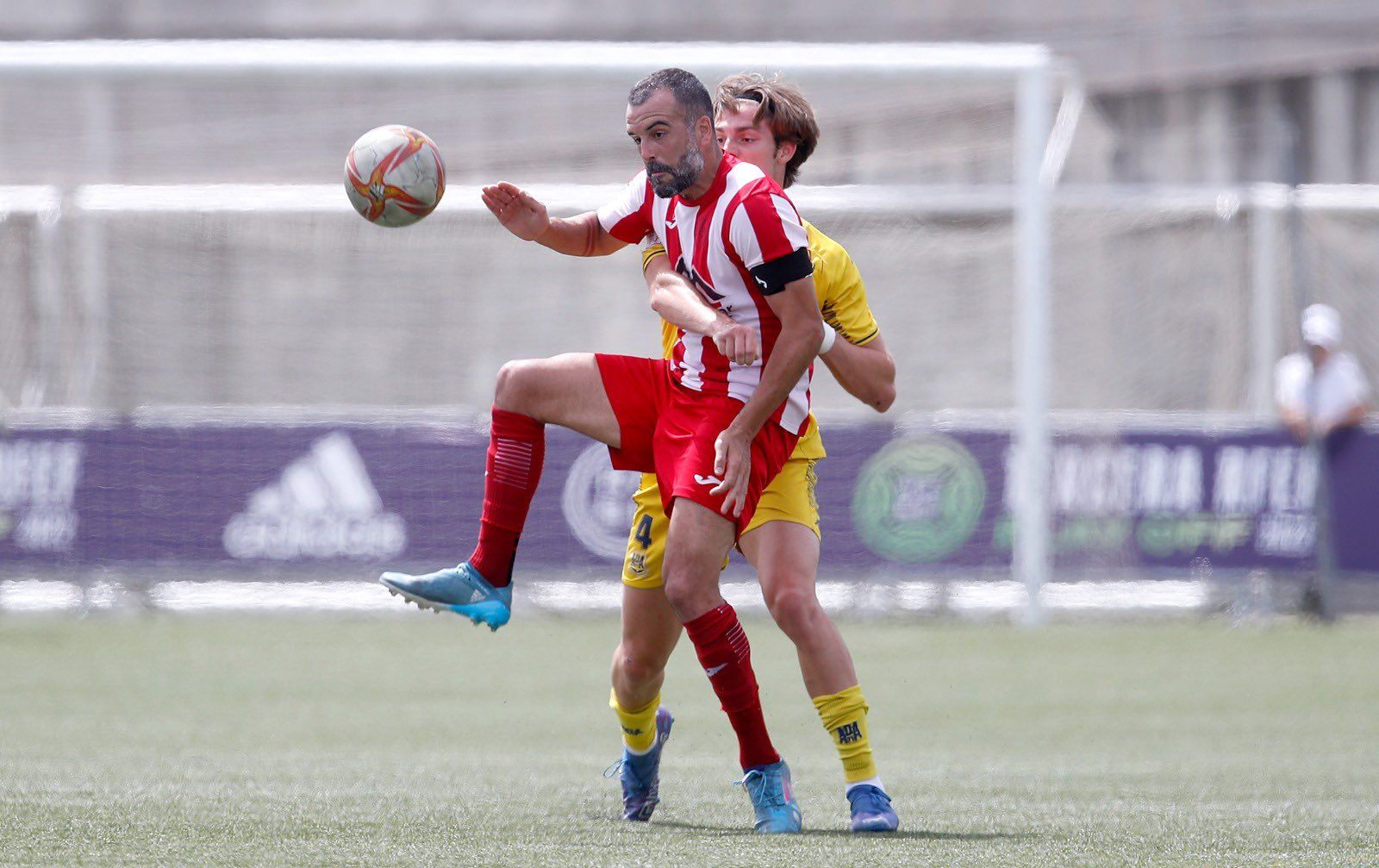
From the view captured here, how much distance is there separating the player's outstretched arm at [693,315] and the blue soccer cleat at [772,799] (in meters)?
1.08

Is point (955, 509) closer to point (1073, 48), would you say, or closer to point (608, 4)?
point (1073, 48)

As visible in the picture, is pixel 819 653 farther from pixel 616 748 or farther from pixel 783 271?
pixel 616 748

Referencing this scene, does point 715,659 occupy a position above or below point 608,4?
below

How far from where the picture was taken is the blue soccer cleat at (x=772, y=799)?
4.73 metres

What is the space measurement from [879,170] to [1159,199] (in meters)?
2.85

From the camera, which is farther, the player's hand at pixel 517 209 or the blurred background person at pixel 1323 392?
the blurred background person at pixel 1323 392

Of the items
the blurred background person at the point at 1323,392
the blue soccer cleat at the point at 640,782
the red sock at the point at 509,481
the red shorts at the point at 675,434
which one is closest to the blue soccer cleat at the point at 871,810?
the blue soccer cleat at the point at 640,782

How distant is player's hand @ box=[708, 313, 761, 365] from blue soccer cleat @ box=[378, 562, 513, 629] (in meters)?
0.89

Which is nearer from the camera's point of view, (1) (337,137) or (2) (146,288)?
(2) (146,288)

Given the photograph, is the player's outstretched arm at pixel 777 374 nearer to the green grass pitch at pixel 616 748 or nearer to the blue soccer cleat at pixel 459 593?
the blue soccer cleat at pixel 459 593

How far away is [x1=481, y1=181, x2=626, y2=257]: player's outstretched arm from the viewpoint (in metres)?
5.06

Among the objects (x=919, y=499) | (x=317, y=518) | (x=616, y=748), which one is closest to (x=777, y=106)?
(x=616, y=748)

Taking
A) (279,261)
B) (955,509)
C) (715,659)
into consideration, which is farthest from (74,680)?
(279,261)

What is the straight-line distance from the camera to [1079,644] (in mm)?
11500
